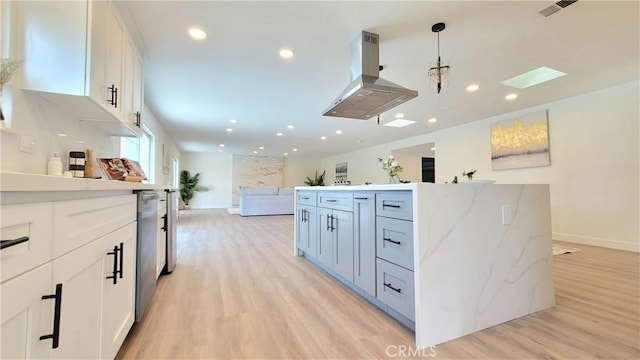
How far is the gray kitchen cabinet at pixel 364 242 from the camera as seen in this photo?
1976 mm

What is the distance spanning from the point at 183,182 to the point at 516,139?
37.2ft

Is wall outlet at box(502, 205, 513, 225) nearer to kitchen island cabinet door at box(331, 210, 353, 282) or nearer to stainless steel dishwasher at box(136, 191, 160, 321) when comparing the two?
kitchen island cabinet door at box(331, 210, 353, 282)

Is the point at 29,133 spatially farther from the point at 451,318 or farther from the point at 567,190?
the point at 567,190

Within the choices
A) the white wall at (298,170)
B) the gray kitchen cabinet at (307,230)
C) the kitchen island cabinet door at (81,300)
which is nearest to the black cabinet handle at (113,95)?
the kitchen island cabinet door at (81,300)

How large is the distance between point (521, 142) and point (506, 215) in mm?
4437

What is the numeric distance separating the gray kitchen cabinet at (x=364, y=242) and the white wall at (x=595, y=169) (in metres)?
4.57

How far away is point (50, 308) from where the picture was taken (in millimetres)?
774

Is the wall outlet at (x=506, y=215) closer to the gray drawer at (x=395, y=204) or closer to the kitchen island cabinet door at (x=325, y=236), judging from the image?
the gray drawer at (x=395, y=204)

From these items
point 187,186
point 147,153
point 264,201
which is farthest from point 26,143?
point 187,186

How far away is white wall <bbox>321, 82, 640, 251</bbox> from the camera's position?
12.8ft

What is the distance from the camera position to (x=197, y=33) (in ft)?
8.45

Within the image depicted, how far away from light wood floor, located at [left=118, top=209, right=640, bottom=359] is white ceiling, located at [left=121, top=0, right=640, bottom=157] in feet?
7.93

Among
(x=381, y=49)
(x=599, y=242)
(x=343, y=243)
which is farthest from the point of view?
(x=599, y=242)

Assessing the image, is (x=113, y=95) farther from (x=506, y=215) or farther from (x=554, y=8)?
(x=554, y=8)
